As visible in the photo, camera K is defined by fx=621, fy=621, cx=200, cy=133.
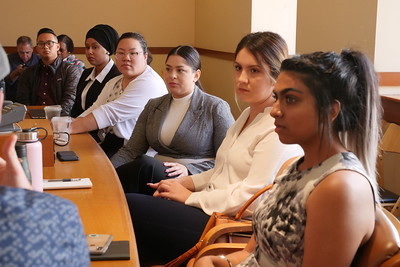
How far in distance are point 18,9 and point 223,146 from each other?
6.59 meters

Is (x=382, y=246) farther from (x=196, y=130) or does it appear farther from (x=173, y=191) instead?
(x=196, y=130)

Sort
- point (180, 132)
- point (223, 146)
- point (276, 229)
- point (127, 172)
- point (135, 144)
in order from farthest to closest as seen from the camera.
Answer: point (135, 144), point (180, 132), point (127, 172), point (223, 146), point (276, 229)

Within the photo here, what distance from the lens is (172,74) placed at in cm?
330

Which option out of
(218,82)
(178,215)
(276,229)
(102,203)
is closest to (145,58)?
(178,215)

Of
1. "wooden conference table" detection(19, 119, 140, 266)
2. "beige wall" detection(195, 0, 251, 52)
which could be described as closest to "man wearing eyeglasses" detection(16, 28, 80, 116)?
"beige wall" detection(195, 0, 251, 52)

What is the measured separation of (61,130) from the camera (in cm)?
328

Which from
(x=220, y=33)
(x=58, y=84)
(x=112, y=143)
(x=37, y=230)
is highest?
(x=37, y=230)

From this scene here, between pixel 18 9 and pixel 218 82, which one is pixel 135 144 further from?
pixel 18 9

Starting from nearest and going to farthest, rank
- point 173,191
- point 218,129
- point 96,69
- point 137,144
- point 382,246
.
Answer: point 382,246 < point 173,191 < point 218,129 < point 137,144 < point 96,69

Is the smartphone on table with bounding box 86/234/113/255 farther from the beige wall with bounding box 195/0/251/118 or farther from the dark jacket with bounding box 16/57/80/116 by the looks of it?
the beige wall with bounding box 195/0/251/118

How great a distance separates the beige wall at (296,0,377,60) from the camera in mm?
3641

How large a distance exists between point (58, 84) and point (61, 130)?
7.71ft

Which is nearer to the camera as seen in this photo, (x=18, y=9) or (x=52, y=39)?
(x=52, y=39)

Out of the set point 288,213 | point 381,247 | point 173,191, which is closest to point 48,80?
point 173,191
